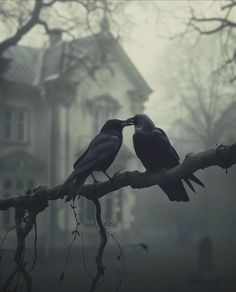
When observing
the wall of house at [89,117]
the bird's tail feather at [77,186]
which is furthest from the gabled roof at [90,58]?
the bird's tail feather at [77,186]

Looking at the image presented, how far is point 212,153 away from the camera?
3398 millimetres

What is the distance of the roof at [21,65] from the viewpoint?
25586mm

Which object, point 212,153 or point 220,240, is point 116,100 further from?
point 212,153

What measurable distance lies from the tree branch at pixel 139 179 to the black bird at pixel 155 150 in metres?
0.24

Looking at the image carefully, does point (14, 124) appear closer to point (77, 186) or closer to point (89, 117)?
point (89, 117)

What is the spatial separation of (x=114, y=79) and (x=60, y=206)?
7.32 meters

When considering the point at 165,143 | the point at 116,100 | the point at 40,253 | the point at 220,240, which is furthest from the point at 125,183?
the point at 220,240

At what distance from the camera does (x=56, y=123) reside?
2519 cm

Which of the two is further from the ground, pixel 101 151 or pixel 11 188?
pixel 11 188

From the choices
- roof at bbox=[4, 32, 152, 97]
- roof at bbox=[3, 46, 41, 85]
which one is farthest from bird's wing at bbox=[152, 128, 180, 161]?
roof at bbox=[3, 46, 41, 85]

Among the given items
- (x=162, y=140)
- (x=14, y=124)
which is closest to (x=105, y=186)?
(x=162, y=140)

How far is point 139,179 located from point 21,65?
2414 centimetres

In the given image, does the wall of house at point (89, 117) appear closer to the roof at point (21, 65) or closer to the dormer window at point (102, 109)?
the dormer window at point (102, 109)

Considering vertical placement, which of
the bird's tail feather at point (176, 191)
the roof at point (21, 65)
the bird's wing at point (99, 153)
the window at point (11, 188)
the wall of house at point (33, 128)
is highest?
the roof at point (21, 65)
